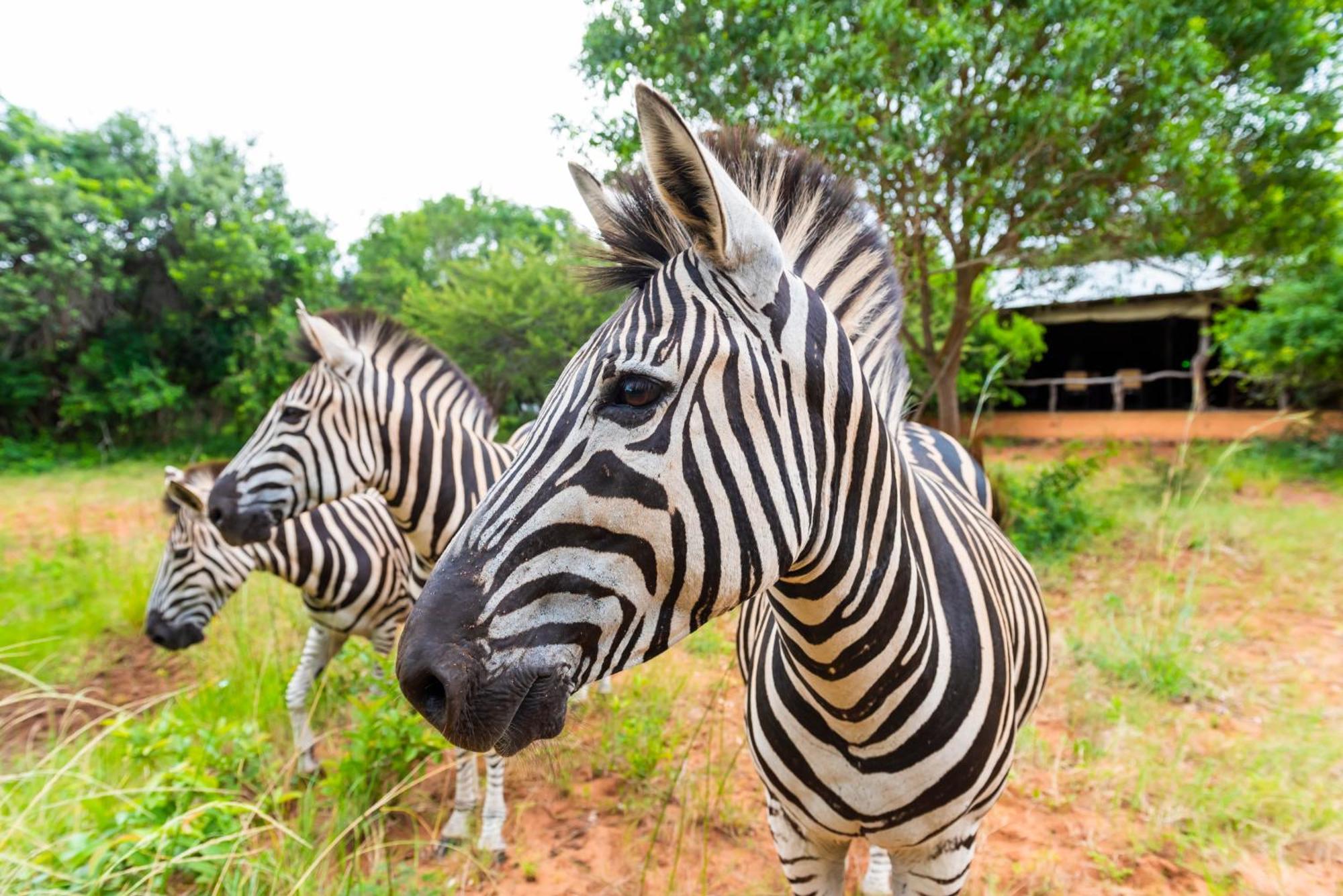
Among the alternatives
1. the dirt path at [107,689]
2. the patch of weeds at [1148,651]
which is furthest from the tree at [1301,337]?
the dirt path at [107,689]

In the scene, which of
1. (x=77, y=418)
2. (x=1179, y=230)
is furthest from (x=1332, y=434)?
(x=77, y=418)

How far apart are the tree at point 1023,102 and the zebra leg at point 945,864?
445cm

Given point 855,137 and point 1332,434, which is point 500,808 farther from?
point 1332,434

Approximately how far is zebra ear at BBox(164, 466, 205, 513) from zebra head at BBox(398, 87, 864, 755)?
3.49 m

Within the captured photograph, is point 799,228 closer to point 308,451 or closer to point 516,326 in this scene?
point 308,451

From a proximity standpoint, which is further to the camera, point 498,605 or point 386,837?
point 386,837

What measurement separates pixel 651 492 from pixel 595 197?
80cm

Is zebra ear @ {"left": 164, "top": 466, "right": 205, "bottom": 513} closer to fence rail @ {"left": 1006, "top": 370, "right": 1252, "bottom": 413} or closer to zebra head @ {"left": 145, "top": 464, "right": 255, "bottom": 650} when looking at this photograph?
zebra head @ {"left": 145, "top": 464, "right": 255, "bottom": 650}

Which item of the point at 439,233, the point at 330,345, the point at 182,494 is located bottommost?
the point at 182,494

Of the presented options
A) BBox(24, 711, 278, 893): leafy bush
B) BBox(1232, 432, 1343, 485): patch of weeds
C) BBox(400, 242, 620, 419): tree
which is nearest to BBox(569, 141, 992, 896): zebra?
BBox(24, 711, 278, 893): leafy bush

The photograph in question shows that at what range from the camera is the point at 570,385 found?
43.9 inches

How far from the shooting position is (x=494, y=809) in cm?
307

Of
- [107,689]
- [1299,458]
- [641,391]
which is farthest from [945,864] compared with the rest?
[1299,458]

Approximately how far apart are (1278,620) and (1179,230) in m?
4.49
